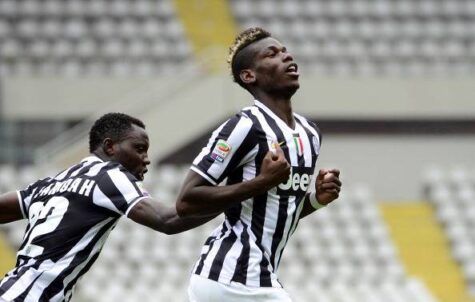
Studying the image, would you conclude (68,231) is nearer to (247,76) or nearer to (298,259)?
(247,76)

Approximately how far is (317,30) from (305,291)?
244 inches

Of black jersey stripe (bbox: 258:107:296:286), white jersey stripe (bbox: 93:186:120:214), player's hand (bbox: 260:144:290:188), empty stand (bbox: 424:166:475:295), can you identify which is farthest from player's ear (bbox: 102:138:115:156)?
empty stand (bbox: 424:166:475:295)

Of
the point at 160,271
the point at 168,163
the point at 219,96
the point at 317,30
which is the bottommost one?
the point at 160,271

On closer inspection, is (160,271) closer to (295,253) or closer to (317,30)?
(295,253)

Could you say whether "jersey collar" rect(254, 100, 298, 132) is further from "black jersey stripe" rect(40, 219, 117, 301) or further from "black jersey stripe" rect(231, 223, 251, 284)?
"black jersey stripe" rect(40, 219, 117, 301)

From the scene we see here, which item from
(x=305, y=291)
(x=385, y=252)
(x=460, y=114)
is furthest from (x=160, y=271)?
(x=460, y=114)

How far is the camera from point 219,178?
492cm

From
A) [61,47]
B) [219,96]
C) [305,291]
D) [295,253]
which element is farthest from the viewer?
[61,47]

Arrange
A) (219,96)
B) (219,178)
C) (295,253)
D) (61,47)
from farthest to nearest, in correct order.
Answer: (61,47) → (219,96) → (295,253) → (219,178)

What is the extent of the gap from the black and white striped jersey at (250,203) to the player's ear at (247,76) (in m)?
0.15

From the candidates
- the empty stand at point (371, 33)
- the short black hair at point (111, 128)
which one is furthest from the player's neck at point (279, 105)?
the empty stand at point (371, 33)

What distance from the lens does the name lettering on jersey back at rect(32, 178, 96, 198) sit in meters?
5.12

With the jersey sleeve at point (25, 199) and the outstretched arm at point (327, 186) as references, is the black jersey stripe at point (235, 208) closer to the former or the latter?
the outstretched arm at point (327, 186)

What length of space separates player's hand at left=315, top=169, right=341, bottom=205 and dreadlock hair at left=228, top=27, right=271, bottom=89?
20.6 inches
